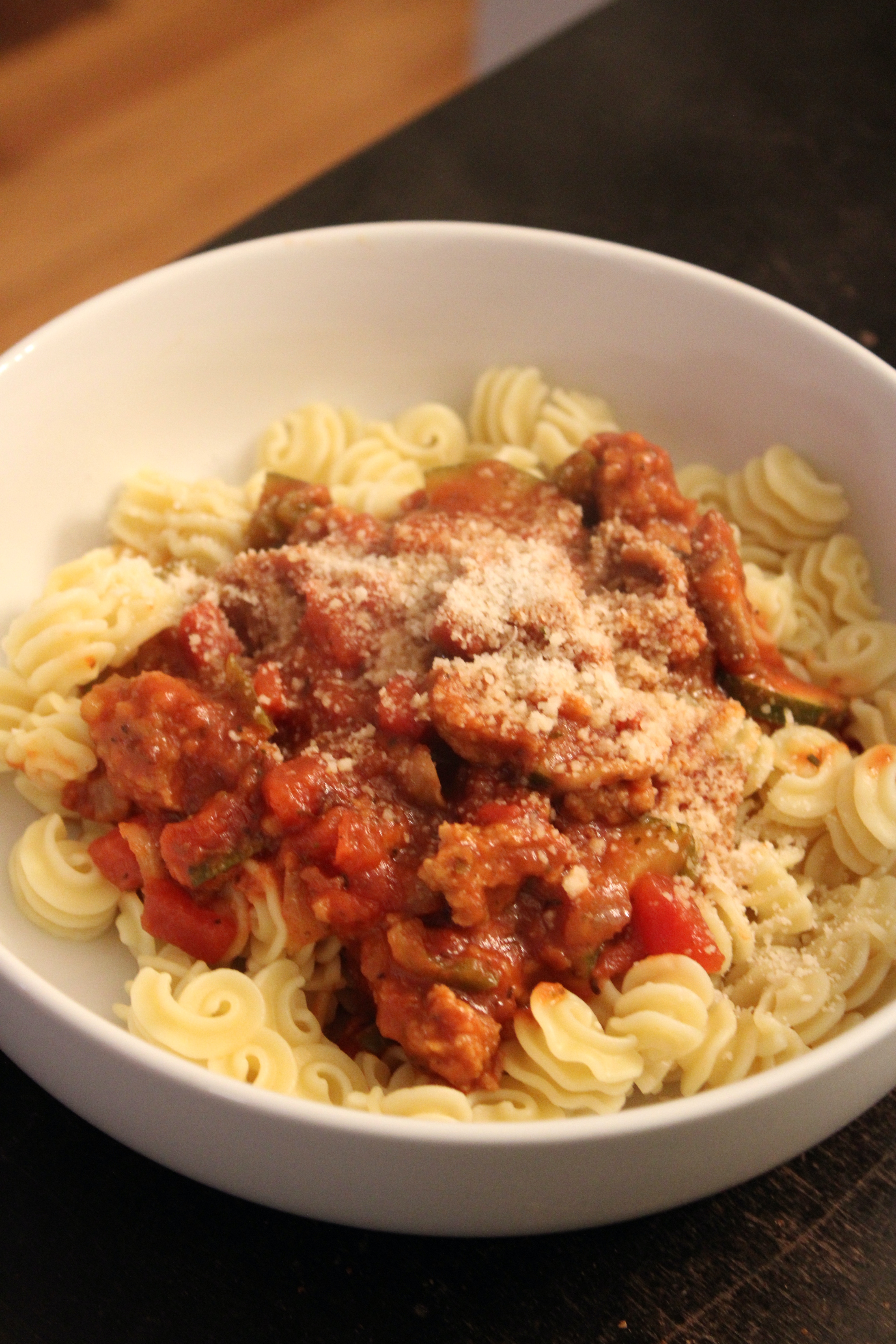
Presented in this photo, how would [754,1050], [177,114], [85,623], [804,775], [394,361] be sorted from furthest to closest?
[177,114] < [394,361] < [85,623] < [804,775] < [754,1050]

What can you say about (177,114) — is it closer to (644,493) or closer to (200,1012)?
(644,493)

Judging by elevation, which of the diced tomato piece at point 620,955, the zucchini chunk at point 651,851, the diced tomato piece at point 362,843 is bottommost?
the diced tomato piece at point 362,843

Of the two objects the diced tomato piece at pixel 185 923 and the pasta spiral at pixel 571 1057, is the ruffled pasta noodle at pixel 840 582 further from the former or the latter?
the diced tomato piece at pixel 185 923

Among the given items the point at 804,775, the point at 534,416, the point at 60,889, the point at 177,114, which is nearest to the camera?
the point at 60,889

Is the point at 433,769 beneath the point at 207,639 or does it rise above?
above

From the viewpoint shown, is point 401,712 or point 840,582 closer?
point 401,712

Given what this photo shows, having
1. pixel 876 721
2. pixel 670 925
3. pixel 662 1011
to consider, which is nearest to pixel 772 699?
pixel 876 721

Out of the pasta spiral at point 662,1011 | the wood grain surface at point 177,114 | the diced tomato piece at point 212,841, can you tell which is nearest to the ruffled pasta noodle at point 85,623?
the diced tomato piece at point 212,841
